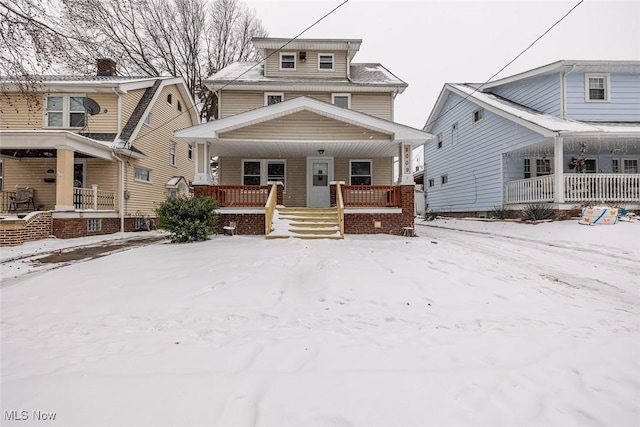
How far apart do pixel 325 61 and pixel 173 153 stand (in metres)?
10.4

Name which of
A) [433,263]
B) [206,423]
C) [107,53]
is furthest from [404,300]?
[107,53]

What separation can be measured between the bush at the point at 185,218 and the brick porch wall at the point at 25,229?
4630mm

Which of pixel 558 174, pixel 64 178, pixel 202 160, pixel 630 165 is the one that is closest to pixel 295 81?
pixel 202 160

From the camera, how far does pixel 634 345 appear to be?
107 inches

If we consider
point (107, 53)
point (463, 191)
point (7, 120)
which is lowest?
point (463, 191)

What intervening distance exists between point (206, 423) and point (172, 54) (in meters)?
25.7

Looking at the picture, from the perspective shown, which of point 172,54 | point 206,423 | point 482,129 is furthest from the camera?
point 172,54

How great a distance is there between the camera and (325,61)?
15.2 m

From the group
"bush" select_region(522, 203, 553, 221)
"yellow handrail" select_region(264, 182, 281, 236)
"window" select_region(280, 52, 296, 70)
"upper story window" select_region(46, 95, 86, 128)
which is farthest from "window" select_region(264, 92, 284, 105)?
"bush" select_region(522, 203, 553, 221)

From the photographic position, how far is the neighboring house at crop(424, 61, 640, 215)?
1187 centimetres

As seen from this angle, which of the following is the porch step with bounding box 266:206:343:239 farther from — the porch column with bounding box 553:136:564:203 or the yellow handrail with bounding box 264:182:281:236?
the porch column with bounding box 553:136:564:203

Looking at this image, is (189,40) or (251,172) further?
(189,40)

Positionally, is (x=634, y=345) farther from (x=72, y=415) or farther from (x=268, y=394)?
(x=72, y=415)

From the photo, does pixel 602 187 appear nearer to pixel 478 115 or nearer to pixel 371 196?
pixel 478 115
